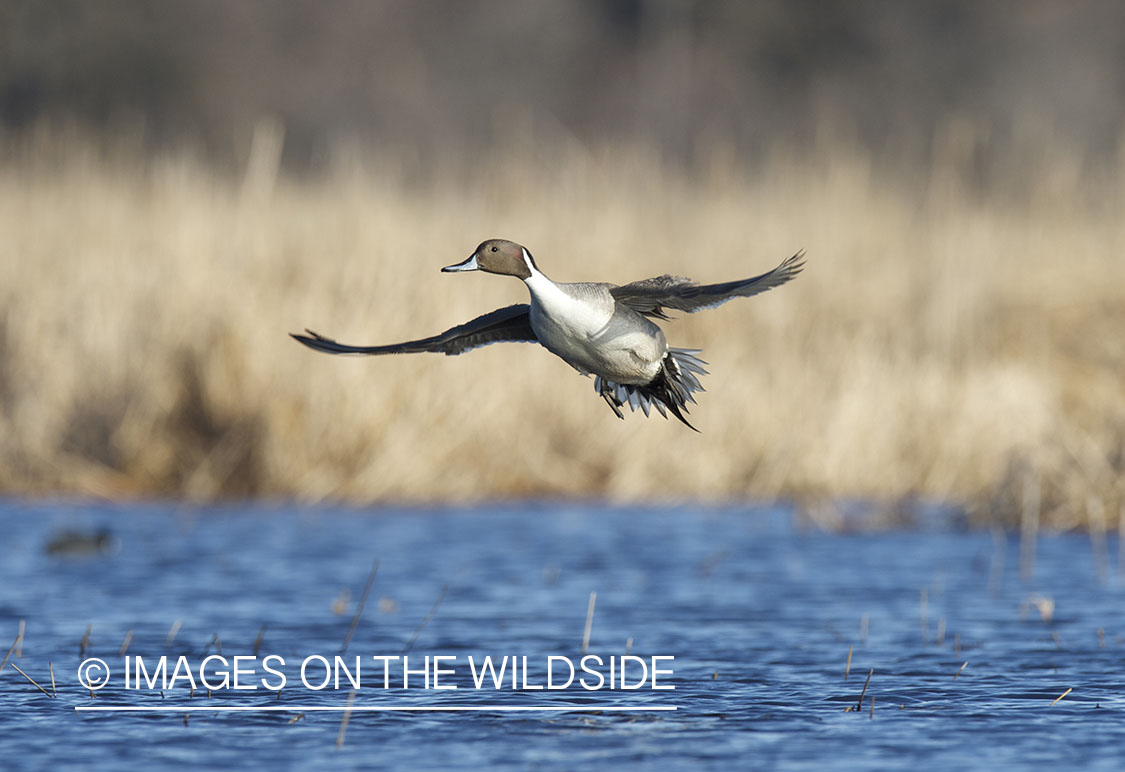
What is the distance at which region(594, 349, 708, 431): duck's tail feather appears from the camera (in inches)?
176

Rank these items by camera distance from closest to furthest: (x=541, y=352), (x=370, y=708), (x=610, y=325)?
(x=610, y=325) < (x=370, y=708) < (x=541, y=352)

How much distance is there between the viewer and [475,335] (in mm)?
4770

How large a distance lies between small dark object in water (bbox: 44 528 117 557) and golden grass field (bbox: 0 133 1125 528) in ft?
5.42

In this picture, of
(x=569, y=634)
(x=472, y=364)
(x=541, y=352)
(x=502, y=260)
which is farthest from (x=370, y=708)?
(x=541, y=352)

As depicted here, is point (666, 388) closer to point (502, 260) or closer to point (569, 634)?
point (502, 260)

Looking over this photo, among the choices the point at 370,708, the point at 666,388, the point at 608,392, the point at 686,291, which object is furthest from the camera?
the point at 370,708

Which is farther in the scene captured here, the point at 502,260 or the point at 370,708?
the point at 370,708

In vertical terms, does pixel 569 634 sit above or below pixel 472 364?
below

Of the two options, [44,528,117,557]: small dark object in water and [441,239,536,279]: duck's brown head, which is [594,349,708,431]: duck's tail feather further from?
[44,528,117,557]: small dark object in water

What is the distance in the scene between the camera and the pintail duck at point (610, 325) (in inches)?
160

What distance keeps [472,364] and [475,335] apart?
5.39 m

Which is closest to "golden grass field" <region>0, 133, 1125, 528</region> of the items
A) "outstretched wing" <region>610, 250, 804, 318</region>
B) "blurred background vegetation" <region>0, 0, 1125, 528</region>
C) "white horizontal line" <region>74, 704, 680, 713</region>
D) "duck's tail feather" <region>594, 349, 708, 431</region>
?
"blurred background vegetation" <region>0, 0, 1125, 528</region>

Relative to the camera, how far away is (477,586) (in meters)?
7.91

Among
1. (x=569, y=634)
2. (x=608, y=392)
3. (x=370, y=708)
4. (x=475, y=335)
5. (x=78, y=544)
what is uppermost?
(x=475, y=335)
